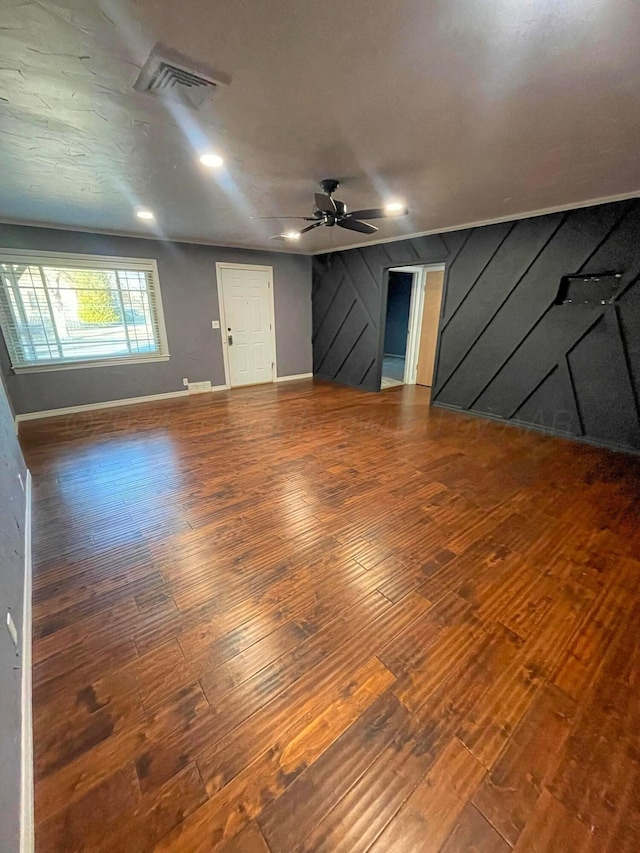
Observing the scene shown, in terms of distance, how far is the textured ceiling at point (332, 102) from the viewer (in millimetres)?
1287

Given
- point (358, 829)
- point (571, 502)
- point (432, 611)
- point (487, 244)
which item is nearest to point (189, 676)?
point (358, 829)

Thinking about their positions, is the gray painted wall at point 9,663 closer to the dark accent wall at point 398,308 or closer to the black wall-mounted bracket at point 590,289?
the black wall-mounted bracket at point 590,289

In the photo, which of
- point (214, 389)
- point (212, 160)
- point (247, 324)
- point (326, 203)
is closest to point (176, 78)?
point (212, 160)

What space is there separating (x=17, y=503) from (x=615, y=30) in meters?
3.83

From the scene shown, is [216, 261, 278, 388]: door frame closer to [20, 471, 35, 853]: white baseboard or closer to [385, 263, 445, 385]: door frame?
[385, 263, 445, 385]: door frame

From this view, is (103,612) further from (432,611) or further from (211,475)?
(432,611)

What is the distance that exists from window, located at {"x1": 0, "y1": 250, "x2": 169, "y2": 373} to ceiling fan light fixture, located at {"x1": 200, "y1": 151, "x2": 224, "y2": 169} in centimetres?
314

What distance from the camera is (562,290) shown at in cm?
381

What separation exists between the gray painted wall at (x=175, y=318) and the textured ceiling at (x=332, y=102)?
136cm

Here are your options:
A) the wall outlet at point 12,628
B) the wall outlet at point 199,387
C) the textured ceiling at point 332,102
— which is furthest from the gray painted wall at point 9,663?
the wall outlet at point 199,387

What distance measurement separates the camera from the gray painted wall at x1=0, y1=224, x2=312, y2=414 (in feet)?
14.8

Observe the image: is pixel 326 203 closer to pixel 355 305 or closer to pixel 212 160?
pixel 212 160

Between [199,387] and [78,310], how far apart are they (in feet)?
6.67

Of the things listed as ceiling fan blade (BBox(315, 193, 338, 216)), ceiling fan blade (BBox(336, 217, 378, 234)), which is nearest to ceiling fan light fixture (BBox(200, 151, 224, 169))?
ceiling fan blade (BBox(315, 193, 338, 216))
